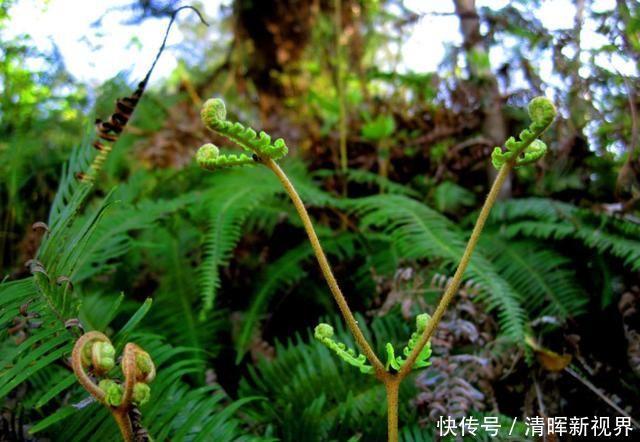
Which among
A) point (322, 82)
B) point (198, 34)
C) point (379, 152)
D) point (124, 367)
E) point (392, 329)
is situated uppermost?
point (198, 34)

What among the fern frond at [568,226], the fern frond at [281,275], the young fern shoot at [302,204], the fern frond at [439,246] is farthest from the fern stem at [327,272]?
the fern frond at [568,226]

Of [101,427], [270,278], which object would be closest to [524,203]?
[270,278]

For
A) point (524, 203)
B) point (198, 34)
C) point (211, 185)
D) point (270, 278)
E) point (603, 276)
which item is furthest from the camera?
point (198, 34)

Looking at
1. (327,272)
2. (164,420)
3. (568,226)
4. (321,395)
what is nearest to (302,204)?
(327,272)

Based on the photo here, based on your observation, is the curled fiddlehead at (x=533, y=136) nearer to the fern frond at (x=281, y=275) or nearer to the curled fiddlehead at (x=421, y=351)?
the curled fiddlehead at (x=421, y=351)

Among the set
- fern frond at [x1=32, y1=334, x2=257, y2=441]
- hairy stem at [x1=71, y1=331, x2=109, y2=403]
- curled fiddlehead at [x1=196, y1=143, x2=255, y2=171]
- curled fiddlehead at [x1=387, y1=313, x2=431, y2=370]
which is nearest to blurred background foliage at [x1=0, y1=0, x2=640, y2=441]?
fern frond at [x1=32, y1=334, x2=257, y2=441]

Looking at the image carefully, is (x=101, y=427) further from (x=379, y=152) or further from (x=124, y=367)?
(x=379, y=152)

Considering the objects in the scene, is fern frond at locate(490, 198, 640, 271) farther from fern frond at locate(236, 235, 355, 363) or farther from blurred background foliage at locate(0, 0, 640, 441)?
fern frond at locate(236, 235, 355, 363)
